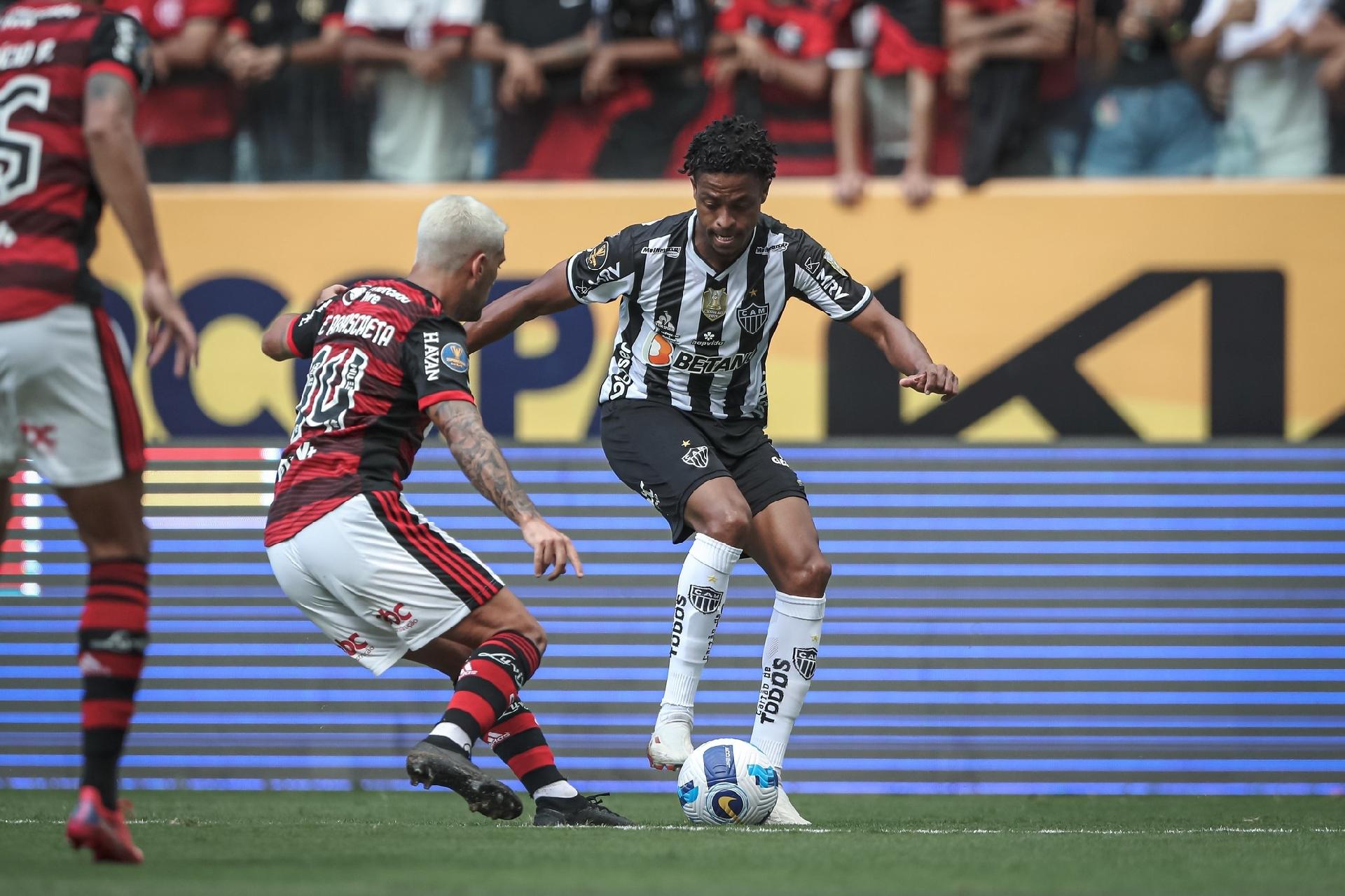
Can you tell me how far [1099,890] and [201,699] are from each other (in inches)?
237

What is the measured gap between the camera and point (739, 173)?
579 centimetres

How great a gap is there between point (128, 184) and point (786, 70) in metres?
5.40

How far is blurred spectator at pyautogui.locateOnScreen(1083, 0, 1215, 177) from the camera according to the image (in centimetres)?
882

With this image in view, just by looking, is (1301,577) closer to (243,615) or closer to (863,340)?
(863,340)

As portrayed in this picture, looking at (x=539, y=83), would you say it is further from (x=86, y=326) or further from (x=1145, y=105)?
(x=86, y=326)

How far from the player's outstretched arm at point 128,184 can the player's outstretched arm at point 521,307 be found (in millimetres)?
1980

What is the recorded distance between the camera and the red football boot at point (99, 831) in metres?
4.07

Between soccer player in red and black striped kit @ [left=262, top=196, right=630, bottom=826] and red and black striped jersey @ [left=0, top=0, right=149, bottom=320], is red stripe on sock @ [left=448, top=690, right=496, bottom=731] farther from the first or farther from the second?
red and black striped jersey @ [left=0, top=0, right=149, bottom=320]

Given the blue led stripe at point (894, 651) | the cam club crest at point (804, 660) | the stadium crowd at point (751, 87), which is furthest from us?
the stadium crowd at point (751, 87)

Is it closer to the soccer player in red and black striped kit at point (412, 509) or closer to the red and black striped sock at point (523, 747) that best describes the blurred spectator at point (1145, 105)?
the soccer player in red and black striped kit at point (412, 509)

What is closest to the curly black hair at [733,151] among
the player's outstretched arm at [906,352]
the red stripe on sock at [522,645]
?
the player's outstretched arm at [906,352]

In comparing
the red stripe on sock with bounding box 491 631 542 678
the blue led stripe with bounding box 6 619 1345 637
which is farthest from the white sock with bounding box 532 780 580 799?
the blue led stripe with bounding box 6 619 1345 637

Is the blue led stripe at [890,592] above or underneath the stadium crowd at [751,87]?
underneath

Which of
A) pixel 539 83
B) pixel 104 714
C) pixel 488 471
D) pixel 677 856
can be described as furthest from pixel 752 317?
pixel 539 83
